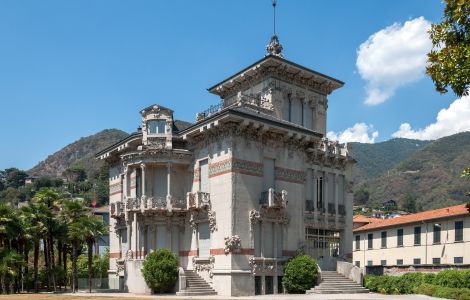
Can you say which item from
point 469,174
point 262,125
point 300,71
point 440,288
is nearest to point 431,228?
point 440,288

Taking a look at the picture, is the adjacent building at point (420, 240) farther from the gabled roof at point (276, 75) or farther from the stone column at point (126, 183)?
the stone column at point (126, 183)

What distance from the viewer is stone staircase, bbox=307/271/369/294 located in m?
36.6

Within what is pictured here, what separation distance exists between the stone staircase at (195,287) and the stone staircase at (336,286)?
7431mm

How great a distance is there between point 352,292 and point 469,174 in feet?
87.4

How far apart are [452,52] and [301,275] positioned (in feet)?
85.2

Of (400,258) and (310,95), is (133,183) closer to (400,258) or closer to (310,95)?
(310,95)

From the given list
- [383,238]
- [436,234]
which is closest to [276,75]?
[436,234]

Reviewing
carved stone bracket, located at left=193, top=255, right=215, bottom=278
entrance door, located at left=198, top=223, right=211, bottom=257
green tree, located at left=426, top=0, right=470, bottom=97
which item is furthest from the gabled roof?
green tree, located at left=426, top=0, right=470, bottom=97

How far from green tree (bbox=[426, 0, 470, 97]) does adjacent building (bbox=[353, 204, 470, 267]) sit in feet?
126

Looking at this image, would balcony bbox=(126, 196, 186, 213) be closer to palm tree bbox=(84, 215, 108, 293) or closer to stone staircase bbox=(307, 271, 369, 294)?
palm tree bbox=(84, 215, 108, 293)

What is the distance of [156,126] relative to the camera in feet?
135

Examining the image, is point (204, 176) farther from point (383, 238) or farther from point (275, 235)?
point (383, 238)

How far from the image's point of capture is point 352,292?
37.7m

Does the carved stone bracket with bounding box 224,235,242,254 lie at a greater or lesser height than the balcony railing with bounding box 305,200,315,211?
lesser
